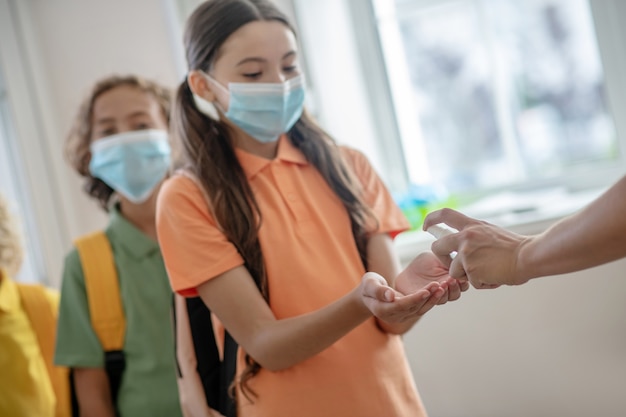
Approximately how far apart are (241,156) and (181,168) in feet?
0.36

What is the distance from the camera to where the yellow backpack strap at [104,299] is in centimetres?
180

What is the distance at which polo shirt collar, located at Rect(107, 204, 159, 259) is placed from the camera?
186 centimetres

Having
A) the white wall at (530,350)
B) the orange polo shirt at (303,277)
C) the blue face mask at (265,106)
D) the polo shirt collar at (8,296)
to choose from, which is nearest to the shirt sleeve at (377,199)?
the orange polo shirt at (303,277)

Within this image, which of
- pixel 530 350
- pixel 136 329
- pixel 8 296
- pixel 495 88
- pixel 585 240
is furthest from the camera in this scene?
pixel 495 88

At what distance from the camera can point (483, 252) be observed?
113 centimetres

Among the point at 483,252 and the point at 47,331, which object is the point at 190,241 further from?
the point at 47,331

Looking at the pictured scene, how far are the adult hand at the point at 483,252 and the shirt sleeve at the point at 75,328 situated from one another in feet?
3.10

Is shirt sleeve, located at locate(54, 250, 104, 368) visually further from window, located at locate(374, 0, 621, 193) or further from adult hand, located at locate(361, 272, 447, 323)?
window, located at locate(374, 0, 621, 193)

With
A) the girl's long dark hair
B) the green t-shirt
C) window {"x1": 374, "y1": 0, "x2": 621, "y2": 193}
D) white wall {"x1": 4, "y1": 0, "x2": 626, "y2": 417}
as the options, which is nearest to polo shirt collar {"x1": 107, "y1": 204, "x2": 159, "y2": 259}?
the green t-shirt

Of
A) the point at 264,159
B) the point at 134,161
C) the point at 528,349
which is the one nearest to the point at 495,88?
the point at 528,349

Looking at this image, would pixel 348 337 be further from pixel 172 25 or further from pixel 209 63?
pixel 172 25

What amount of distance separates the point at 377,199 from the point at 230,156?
0.28 meters

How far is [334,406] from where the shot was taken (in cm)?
126

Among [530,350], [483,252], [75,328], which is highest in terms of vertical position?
[483,252]
